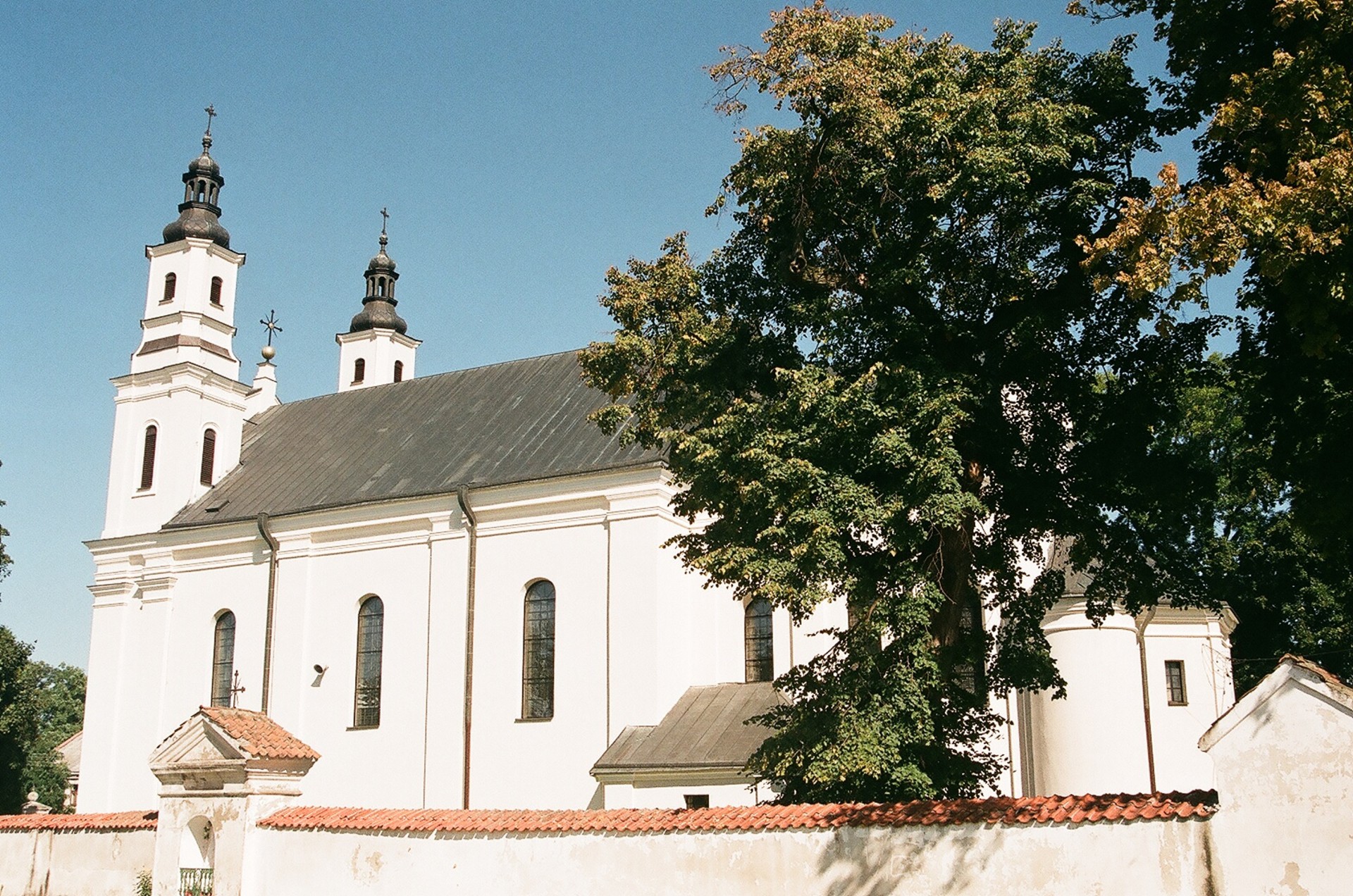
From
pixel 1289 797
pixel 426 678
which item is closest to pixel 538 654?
pixel 426 678

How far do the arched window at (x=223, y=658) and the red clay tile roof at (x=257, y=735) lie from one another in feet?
42.9

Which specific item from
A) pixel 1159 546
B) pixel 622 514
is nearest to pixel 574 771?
pixel 622 514

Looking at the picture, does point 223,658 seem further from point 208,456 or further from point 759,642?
point 759,642

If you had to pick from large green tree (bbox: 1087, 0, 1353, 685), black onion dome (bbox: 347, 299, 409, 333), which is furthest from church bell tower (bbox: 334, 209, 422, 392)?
large green tree (bbox: 1087, 0, 1353, 685)

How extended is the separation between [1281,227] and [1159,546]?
519cm

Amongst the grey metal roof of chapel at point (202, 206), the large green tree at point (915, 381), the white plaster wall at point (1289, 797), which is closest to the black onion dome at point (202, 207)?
the grey metal roof of chapel at point (202, 206)

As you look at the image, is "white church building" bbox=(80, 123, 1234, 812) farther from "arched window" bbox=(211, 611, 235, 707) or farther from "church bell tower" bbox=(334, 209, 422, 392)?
"church bell tower" bbox=(334, 209, 422, 392)

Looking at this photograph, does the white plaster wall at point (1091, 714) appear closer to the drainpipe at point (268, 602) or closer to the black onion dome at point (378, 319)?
the drainpipe at point (268, 602)

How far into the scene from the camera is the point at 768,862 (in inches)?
484

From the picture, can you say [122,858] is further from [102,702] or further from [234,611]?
[102,702]

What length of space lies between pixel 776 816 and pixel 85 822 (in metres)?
9.89

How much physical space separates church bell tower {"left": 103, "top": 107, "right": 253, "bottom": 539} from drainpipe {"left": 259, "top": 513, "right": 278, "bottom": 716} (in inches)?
142

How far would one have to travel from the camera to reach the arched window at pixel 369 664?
26.2 m

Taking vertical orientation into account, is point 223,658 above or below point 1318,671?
above
